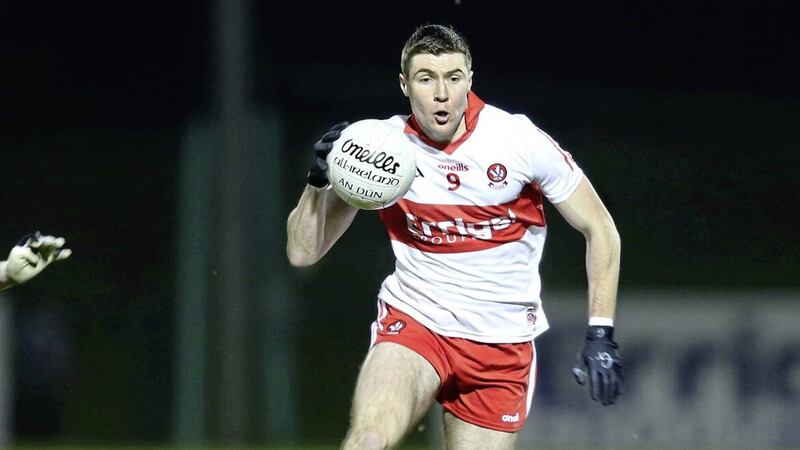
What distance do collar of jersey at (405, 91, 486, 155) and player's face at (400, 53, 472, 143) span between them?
65 millimetres

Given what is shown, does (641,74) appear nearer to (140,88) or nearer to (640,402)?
(640,402)

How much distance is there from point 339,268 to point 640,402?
218cm

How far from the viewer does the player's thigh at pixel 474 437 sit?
5531 mm

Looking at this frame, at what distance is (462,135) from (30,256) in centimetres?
151

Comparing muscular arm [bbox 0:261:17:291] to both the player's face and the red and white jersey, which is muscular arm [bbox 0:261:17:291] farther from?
the player's face

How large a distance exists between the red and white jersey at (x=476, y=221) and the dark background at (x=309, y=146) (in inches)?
192

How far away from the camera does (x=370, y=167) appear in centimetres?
496

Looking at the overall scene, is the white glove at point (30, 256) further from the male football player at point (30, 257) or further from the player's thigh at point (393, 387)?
the player's thigh at point (393, 387)

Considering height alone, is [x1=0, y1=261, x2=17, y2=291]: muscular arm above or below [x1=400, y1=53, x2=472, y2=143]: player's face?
below

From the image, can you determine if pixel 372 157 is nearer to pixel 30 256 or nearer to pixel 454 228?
pixel 454 228

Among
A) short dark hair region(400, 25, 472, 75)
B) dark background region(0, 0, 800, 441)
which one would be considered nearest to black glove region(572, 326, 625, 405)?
short dark hair region(400, 25, 472, 75)

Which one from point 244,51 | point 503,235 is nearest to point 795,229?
point 244,51

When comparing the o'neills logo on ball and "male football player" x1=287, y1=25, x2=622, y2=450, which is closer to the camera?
the o'neills logo on ball

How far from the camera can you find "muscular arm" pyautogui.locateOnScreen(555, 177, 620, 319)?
5.43 meters
